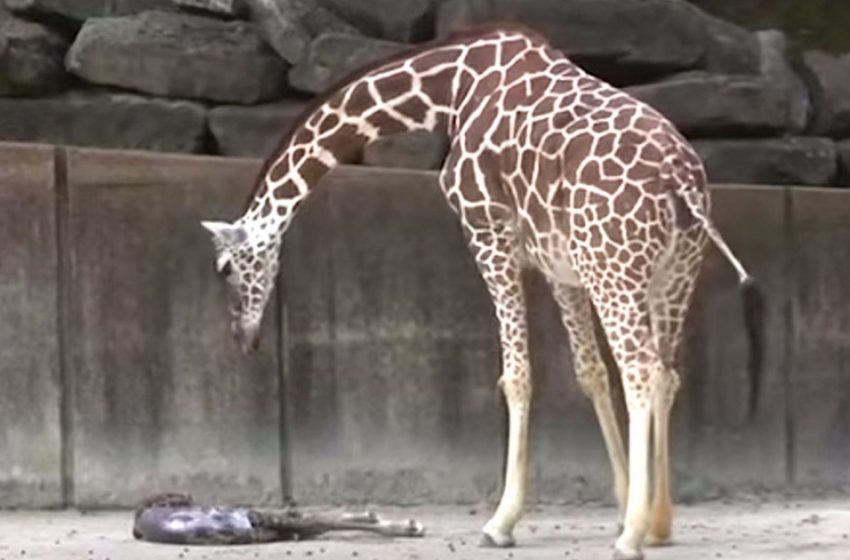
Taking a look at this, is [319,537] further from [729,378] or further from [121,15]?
[121,15]

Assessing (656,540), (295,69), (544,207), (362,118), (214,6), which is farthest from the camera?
(214,6)

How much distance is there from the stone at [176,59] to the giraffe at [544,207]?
5.42 ft

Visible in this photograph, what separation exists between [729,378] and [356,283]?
1775 mm

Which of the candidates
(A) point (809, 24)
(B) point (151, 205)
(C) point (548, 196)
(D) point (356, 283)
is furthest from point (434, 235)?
(A) point (809, 24)

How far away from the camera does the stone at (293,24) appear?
997 cm

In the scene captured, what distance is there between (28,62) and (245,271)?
7.83ft

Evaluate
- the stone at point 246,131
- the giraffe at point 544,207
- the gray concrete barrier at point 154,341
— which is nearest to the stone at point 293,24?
the stone at point 246,131

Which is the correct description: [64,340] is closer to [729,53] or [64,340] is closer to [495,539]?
[495,539]

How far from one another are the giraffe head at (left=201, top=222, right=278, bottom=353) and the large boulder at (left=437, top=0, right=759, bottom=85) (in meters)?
2.17

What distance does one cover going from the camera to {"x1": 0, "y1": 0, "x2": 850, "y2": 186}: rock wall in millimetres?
9906

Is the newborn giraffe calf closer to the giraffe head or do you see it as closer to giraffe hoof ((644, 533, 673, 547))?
the giraffe head

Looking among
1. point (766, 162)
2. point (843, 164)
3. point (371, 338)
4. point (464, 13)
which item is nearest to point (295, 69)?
point (464, 13)

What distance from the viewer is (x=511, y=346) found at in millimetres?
7871

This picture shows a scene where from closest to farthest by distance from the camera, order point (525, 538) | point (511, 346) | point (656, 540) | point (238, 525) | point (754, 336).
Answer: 1. point (656, 540)
2. point (511, 346)
3. point (238, 525)
4. point (525, 538)
5. point (754, 336)
